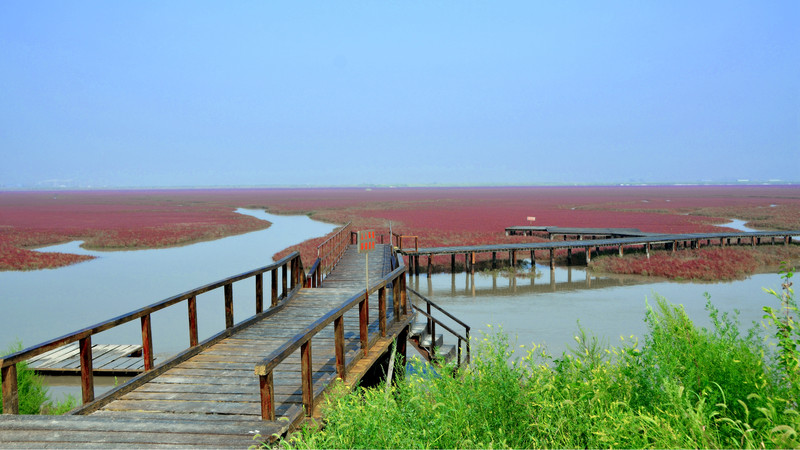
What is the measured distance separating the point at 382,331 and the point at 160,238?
38508 millimetres

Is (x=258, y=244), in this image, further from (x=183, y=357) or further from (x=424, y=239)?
(x=183, y=357)

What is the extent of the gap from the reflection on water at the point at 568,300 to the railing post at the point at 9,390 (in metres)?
11.1

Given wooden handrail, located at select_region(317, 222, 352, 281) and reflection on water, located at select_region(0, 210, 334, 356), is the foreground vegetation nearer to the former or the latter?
wooden handrail, located at select_region(317, 222, 352, 281)

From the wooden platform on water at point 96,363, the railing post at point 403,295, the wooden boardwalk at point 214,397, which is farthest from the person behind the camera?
the wooden platform on water at point 96,363

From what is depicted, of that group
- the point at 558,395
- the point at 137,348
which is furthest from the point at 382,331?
the point at 137,348

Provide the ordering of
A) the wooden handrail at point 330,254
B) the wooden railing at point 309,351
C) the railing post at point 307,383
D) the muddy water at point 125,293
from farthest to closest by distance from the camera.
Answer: the muddy water at point 125,293 → the wooden handrail at point 330,254 → the railing post at point 307,383 → the wooden railing at point 309,351

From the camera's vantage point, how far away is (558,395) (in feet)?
14.6

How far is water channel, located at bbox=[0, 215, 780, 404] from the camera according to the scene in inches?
589

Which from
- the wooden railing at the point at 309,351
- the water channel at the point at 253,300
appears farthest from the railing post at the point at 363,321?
the water channel at the point at 253,300

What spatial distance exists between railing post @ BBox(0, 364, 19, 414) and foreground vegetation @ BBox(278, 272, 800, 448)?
2.42m

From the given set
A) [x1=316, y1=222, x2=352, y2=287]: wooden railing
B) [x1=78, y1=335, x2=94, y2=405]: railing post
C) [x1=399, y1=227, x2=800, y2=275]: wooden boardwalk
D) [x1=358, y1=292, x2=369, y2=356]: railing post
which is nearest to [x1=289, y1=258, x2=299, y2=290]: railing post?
[x1=316, y1=222, x2=352, y2=287]: wooden railing

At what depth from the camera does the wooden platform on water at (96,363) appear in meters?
10.1

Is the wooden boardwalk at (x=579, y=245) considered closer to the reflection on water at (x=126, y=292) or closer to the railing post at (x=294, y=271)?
the reflection on water at (x=126, y=292)

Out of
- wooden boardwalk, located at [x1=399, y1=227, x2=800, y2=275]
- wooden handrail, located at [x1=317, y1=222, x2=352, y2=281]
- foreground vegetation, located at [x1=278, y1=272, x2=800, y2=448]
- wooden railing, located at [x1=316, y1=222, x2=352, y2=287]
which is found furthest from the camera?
wooden boardwalk, located at [x1=399, y1=227, x2=800, y2=275]
